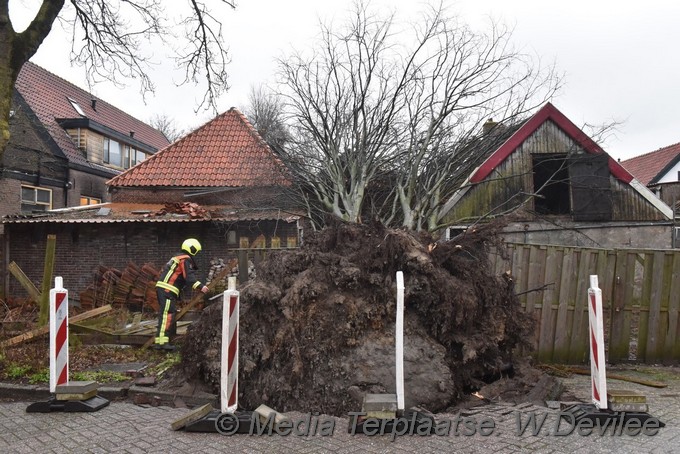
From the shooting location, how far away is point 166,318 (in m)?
7.83

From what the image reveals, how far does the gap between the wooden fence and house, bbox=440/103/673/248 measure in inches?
240

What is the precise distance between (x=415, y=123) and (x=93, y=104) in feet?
82.2

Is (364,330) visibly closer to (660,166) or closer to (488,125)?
(488,125)

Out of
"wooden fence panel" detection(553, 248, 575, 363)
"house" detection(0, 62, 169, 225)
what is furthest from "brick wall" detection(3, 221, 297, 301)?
"wooden fence panel" detection(553, 248, 575, 363)

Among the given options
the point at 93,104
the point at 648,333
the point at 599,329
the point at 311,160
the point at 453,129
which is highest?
the point at 93,104

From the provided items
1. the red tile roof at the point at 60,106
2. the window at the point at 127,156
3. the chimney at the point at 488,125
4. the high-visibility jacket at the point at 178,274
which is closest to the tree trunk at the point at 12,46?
the high-visibility jacket at the point at 178,274

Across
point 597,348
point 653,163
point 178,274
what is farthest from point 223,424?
point 653,163

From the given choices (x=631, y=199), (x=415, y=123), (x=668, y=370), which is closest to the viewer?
(x=668, y=370)

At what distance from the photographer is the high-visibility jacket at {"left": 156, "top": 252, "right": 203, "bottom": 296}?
8265 millimetres

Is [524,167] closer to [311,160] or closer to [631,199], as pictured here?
[631,199]

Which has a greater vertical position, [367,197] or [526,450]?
[367,197]

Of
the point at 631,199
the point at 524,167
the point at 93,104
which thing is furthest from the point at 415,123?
the point at 93,104

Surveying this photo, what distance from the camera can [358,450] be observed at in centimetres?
404

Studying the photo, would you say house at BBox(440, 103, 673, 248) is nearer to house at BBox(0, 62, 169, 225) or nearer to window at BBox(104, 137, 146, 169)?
house at BBox(0, 62, 169, 225)
